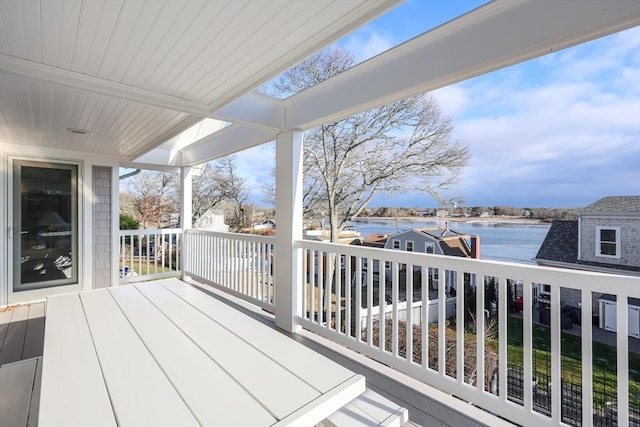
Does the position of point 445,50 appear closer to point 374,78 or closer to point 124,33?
point 374,78

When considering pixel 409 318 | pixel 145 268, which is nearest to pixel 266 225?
pixel 145 268

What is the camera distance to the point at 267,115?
3271mm

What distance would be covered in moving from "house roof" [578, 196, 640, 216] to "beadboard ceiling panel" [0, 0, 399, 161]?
1656 millimetres

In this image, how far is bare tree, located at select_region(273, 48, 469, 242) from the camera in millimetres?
4305

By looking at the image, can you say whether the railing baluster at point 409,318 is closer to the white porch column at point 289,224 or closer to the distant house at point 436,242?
the distant house at point 436,242

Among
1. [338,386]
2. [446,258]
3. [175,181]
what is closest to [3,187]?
[175,181]

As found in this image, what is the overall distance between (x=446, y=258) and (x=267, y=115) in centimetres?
230

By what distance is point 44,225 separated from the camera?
174 inches

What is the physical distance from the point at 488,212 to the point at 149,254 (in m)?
5.78

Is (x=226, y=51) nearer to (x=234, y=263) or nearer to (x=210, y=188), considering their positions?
(x=234, y=263)

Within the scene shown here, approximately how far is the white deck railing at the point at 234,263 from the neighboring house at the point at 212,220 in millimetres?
1410

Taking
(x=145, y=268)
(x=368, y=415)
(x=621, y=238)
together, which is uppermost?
(x=621, y=238)

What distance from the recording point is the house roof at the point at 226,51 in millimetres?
1505

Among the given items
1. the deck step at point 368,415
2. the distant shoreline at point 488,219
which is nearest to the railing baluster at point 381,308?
the distant shoreline at point 488,219
